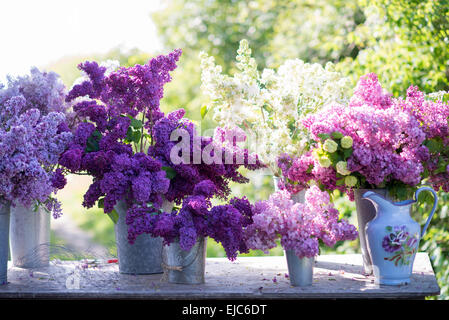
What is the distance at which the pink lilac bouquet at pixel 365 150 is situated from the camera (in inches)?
66.9

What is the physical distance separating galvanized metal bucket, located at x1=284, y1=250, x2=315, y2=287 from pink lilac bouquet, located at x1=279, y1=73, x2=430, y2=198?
0.27m

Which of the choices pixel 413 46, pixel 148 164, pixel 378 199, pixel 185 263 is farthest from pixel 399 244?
pixel 413 46

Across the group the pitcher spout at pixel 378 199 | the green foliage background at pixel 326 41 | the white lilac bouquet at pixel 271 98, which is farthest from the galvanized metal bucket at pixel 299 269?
the green foliage background at pixel 326 41

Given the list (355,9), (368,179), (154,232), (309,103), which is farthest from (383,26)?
(154,232)

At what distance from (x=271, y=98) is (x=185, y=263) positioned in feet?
2.16

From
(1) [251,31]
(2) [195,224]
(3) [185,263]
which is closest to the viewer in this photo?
(2) [195,224]

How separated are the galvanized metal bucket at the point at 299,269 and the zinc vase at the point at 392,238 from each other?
8.0 inches

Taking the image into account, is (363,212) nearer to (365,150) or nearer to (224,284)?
(365,150)

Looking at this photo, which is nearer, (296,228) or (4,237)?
(296,228)

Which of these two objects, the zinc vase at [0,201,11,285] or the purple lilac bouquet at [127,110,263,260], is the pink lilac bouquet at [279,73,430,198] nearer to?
the purple lilac bouquet at [127,110,263,260]

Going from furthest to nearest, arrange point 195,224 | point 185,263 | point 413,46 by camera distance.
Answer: point 413,46 < point 185,263 < point 195,224

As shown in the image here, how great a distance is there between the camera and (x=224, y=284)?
179cm

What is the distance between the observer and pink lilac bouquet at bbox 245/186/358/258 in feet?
5.42

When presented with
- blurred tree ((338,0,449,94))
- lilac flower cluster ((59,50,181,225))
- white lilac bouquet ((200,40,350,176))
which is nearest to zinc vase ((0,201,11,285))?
lilac flower cluster ((59,50,181,225))
